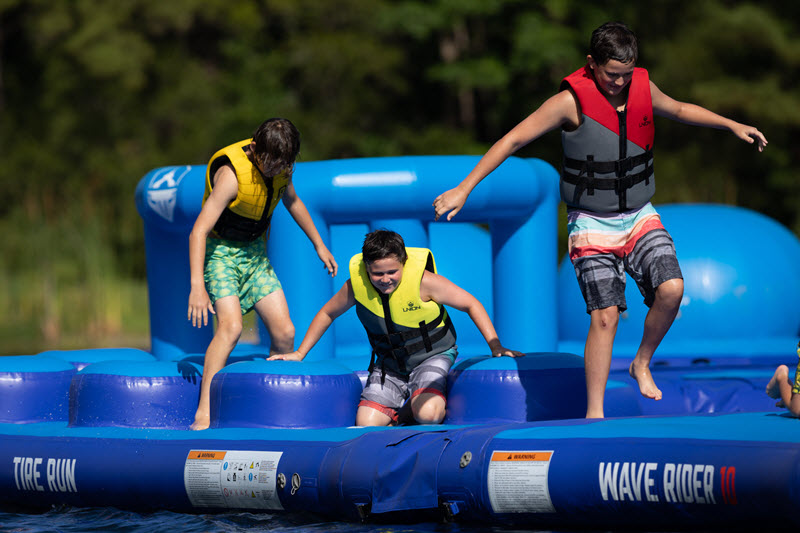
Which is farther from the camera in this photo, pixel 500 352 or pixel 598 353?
pixel 500 352

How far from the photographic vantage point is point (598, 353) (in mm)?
3916

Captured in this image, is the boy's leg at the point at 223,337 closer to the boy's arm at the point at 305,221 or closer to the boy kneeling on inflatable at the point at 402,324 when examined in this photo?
the boy kneeling on inflatable at the point at 402,324

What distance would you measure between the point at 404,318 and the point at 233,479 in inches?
36.4

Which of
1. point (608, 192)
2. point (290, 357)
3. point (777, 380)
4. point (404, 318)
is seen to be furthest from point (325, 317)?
point (777, 380)

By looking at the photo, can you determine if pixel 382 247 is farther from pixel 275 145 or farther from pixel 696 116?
pixel 696 116

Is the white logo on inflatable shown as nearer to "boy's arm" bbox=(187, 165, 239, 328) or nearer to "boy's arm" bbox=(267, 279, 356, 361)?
"boy's arm" bbox=(187, 165, 239, 328)

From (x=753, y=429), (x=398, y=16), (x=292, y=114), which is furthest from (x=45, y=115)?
(x=753, y=429)

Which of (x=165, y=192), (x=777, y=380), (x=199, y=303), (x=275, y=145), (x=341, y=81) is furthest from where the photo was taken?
(x=341, y=81)

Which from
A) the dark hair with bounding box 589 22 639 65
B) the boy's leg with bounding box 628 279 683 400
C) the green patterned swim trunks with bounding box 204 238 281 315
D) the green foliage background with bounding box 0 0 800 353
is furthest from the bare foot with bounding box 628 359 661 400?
the green foliage background with bounding box 0 0 800 353

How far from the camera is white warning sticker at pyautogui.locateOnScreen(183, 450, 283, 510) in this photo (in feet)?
12.9

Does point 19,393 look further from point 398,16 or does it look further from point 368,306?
point 398,16

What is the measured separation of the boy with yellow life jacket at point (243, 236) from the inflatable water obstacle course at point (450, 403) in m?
0.21

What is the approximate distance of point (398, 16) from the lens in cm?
1659

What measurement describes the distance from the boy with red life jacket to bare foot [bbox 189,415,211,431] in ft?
4.46
